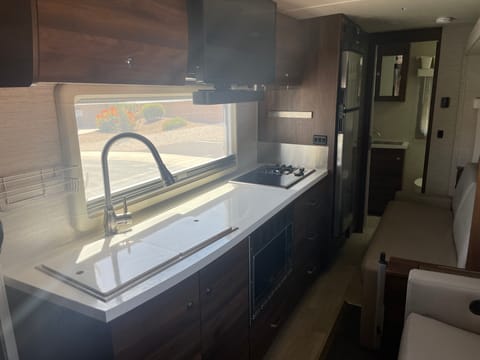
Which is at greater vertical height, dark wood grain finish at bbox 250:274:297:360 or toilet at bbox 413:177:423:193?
toilet at bbox 413:177:423:193

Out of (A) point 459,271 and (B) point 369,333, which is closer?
(A) point 459,271

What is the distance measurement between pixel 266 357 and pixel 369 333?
0.66 m

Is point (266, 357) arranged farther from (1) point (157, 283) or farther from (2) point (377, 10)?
(2) point (377, 10)

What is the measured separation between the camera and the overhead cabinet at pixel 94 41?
0.99m

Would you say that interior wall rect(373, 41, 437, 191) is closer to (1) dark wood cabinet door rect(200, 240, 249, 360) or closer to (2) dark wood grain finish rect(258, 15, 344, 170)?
(2) dark wood grain finish rect(258, 15, 344, 170)

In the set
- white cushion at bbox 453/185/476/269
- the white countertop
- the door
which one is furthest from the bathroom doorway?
the white countertop

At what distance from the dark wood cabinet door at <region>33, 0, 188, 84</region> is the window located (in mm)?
386

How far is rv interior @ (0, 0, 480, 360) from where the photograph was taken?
48.1 inches

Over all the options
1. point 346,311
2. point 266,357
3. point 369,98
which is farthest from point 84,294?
point 369,98

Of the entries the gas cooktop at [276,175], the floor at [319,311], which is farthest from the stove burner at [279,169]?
the floor at [319,311]

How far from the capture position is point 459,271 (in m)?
1.81

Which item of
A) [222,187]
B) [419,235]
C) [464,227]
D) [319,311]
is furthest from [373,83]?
[319,311]

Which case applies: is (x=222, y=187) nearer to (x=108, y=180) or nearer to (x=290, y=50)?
(x=108, y=180)

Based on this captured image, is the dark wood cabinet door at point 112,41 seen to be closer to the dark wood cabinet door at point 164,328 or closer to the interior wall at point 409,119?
the dark wood cabinet door at point 164,328
